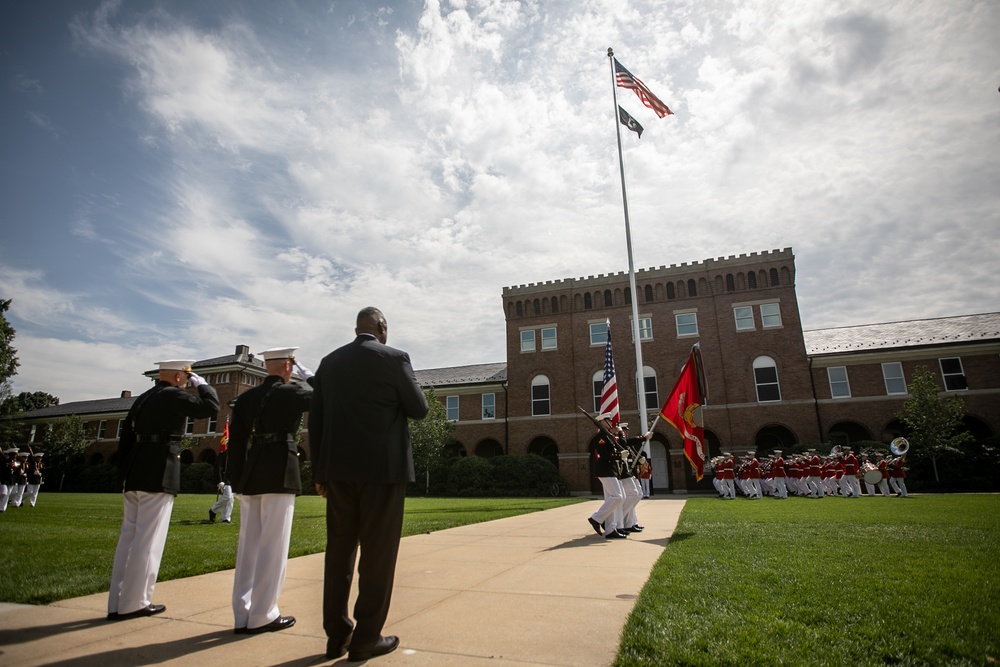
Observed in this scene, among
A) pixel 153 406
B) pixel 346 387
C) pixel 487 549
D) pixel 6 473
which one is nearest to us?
pixel 346 387

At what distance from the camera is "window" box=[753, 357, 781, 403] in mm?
33281

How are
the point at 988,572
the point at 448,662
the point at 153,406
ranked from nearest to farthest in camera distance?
1. the point at 448,662
2. the point at 153,406
3. the point at 988,572

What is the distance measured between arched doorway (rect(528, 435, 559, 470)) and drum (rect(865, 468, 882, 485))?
19293 millimetres

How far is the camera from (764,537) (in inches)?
342

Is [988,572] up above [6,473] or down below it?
below

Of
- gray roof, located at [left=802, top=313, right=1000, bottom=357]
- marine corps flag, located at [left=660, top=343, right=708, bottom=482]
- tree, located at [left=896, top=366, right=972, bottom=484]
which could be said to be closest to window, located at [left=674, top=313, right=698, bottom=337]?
gray roof, located at [left=802, top=313, right=1000, bottom=357]

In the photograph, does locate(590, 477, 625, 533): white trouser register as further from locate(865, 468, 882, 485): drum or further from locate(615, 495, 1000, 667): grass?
locate(865, 468, 882, 485): drum

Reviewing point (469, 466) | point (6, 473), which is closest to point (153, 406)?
point (6, 473)

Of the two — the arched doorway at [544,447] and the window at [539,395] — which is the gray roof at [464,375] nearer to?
the window at [539,395]

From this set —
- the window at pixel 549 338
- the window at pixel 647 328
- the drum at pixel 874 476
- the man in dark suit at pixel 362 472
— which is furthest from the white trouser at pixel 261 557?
the window at pixel 549 338

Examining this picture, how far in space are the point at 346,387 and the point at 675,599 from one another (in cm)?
323

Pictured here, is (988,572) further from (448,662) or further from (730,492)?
(730,492)

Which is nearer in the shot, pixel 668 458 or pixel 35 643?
pixel 35 643

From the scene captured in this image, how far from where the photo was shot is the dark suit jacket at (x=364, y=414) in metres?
3.69
